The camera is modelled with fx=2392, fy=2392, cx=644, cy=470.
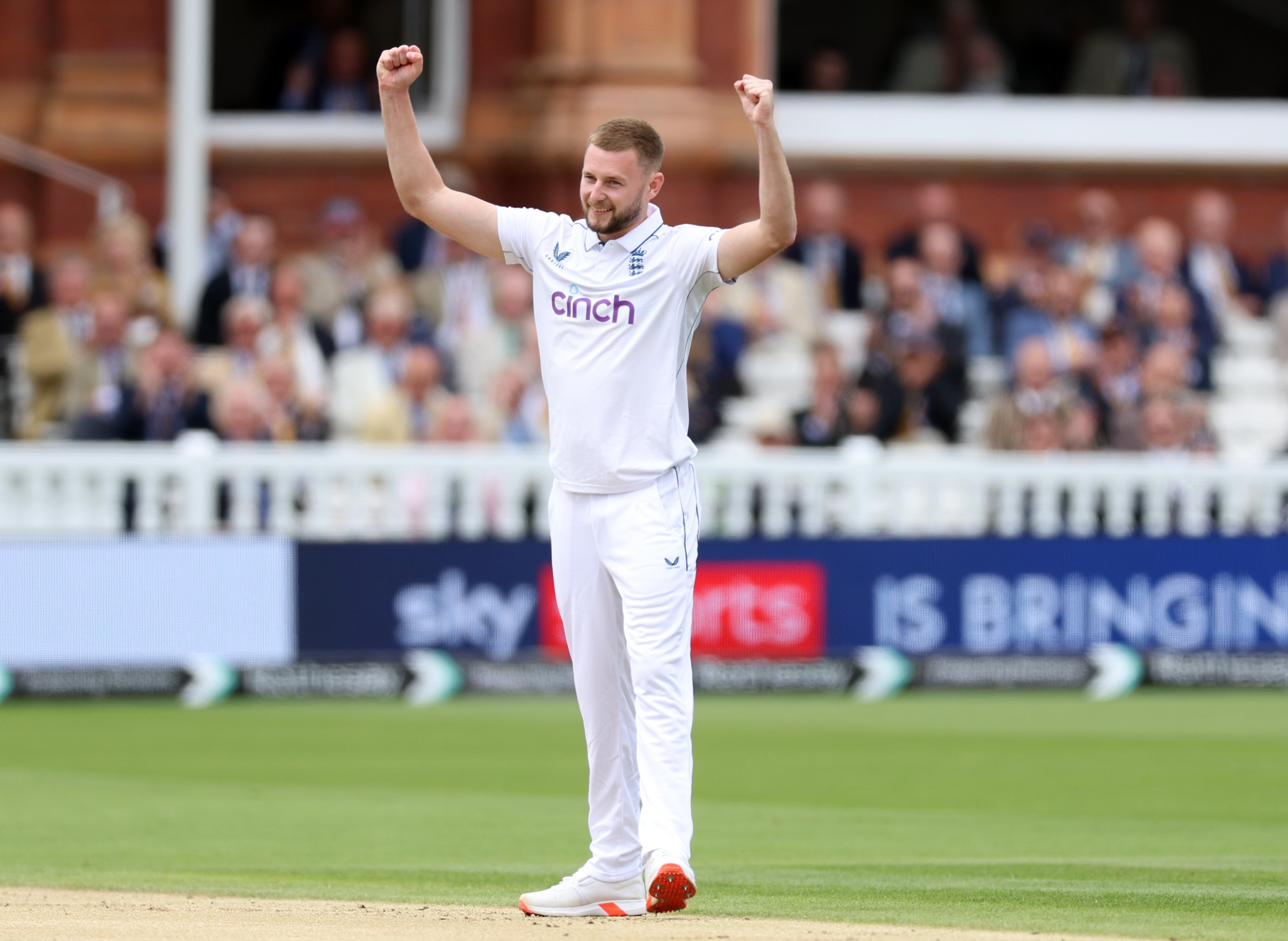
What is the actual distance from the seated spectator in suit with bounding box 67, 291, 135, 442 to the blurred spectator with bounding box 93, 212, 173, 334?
0.45 feet

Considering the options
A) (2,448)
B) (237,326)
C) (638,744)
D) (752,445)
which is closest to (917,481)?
(752,445)

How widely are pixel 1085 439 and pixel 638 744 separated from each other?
9.32 meters

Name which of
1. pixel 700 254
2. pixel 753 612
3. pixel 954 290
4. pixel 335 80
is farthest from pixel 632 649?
pixel 335 80

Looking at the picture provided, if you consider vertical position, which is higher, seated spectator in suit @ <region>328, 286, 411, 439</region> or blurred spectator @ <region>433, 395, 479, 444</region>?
seated spectator in suit @ <region>328, 286, 411, 439</region>

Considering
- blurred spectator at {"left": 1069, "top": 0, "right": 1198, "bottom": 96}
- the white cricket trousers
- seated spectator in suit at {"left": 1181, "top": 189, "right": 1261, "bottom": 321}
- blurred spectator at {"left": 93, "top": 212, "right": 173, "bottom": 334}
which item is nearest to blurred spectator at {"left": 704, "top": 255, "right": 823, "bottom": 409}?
seated spectator in suit at {"left": 1181, "top": 189, "right": 1261, "bottom": 321}

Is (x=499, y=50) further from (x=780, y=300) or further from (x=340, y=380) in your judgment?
(x=340, y=380)

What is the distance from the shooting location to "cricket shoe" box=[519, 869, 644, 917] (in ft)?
22.3

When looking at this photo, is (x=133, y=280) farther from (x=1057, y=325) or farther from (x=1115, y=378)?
(x=1115, y=378)

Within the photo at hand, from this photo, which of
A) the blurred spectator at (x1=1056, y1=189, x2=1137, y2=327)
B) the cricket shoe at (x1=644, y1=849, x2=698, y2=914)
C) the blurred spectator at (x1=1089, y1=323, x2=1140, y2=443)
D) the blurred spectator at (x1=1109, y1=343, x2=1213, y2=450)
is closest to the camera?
the cricket shoe at (x1=644, y1=849, x2=698, y2=914)

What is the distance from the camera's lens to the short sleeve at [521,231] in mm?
6941

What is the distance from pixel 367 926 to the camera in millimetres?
6391

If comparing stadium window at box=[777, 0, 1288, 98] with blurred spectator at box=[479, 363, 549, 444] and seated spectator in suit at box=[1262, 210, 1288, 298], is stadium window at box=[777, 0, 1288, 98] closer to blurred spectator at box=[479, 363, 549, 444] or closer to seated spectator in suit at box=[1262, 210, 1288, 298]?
seated spectator in suit at box=[1262, 210, 1288, 298]

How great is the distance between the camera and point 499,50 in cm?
2083

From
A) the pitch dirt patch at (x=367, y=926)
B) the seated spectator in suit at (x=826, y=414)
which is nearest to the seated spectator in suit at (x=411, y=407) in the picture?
the seated spectator in suit at (x=826, y=414)
